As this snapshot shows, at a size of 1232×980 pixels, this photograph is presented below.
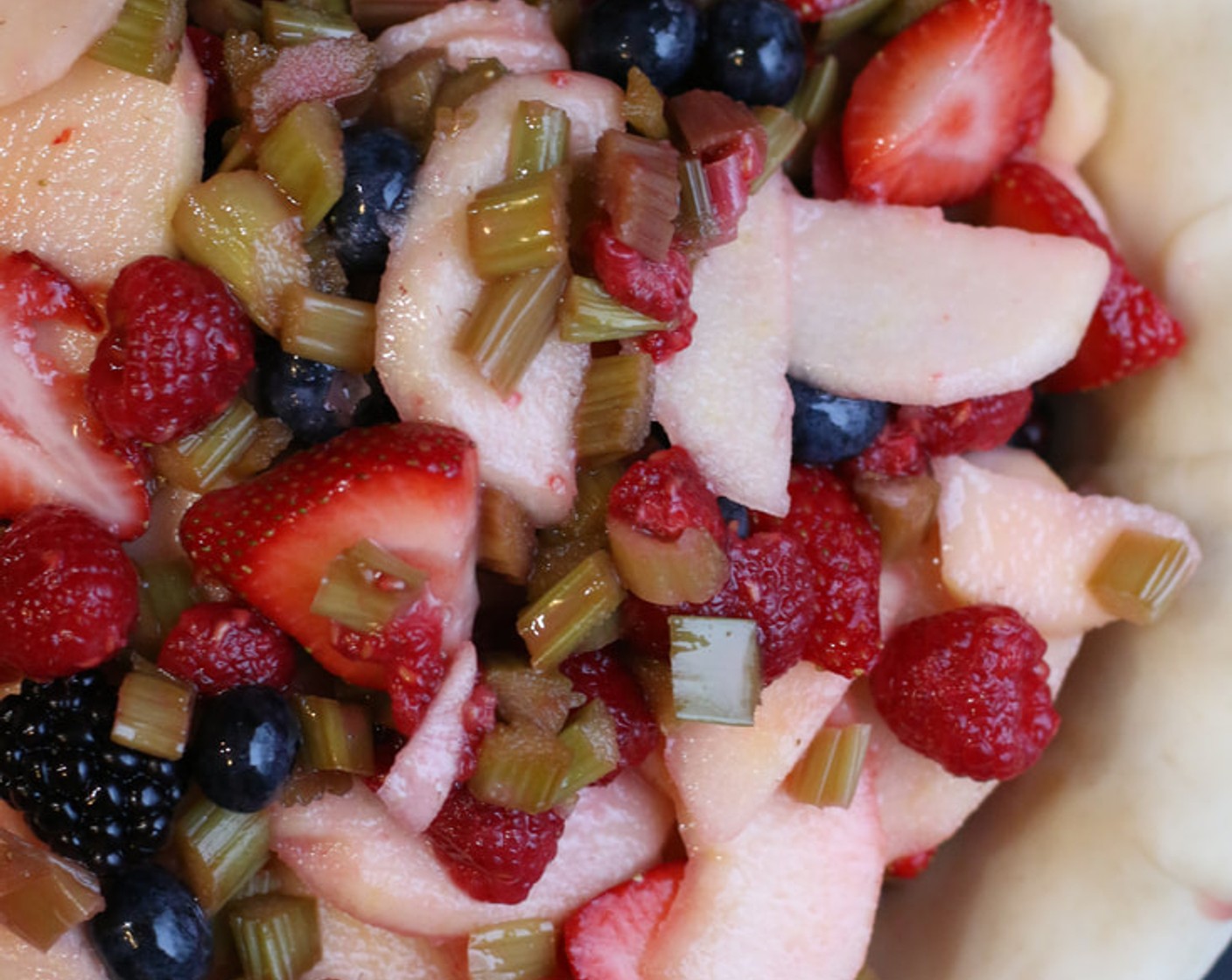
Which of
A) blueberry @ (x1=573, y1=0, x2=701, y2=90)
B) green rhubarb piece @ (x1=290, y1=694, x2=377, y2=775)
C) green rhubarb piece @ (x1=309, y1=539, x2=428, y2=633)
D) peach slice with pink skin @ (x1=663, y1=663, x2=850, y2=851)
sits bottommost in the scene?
peach slice with pink skin @ (x1=663, y1=663, x2=850, y2=851)

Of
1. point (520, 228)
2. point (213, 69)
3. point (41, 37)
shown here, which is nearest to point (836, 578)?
point (520, 228)

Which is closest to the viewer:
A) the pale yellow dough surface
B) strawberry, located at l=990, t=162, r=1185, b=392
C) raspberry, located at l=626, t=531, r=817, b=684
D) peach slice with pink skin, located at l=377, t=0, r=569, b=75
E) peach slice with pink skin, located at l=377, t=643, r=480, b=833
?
peach slice with pink skin, located at l=377, t=643, r=480, b=833

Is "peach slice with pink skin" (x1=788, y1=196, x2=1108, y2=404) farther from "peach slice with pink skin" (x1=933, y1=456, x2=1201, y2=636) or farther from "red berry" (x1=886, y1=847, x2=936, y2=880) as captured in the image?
"red berry" (x1=886, y1=847, x2=936, y2=880)

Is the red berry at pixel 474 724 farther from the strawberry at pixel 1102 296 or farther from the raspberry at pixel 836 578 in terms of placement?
the strawberry at pixel 1102 296

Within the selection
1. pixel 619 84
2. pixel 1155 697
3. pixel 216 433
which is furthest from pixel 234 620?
pixel 1155 697

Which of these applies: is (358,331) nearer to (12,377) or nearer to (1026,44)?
(12,377)

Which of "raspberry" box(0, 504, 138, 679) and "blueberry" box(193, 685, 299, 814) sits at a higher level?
"raspberry" box(0, 504, 138, 679)

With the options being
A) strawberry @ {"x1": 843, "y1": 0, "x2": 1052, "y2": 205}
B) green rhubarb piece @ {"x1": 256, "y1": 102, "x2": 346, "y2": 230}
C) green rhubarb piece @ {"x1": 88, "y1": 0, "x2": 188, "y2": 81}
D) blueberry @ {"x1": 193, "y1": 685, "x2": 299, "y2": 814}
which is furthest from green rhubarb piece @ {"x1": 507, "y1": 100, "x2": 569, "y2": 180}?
blueberry @ {"x1": 193, "y1": 685, "x2": 299, "y2": 814}
